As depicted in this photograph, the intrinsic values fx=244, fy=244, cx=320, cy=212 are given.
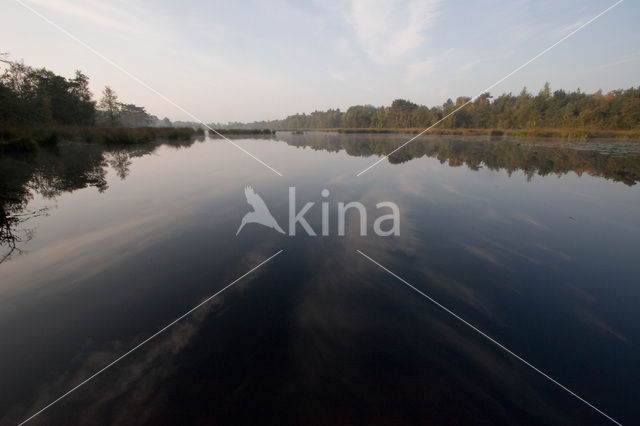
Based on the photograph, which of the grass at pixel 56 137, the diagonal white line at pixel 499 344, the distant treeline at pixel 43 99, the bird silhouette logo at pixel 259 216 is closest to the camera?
→ the diagonal white line at pixel 499 344

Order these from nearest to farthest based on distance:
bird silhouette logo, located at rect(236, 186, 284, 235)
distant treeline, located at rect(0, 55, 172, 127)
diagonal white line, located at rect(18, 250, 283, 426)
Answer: diagonal white line, located at rect(18, 250, 283, 426), bird silhouette logo, located at rect(236, 186, 284, 235), distant treeline, located at rect(0, 55, 172, 127)

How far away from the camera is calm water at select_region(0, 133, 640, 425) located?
2.64 m

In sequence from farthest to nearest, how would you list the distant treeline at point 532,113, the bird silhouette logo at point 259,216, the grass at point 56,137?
the distant treeline at point 532,113, the grass at point 56,137, the bird silhouette logo at point 259,216

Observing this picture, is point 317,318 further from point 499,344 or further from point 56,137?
point 56,137

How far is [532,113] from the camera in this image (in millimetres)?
71125

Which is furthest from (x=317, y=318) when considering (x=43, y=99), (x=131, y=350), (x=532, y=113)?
(x=532, y=113)

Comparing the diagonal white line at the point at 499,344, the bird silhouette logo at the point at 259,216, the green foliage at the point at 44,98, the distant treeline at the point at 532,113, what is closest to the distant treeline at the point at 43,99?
the green foliage at the point at 44,98

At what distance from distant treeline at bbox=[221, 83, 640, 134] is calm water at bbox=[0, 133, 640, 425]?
77.4m

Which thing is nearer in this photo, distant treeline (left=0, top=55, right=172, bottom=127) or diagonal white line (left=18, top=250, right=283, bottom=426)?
diagonal white line (left=18, top=250, right=283, bottom=426)

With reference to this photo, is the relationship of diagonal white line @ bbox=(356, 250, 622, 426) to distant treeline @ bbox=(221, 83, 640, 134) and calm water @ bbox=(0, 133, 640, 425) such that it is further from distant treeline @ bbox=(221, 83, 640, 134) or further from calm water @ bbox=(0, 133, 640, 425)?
distant treeline @ bbox=(221, 83, 640, 134)

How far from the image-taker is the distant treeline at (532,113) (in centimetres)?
5684

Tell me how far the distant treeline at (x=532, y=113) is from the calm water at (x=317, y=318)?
77.4 m

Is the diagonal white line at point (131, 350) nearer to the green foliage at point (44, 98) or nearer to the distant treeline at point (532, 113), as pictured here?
the green foliage at point (44, 98)

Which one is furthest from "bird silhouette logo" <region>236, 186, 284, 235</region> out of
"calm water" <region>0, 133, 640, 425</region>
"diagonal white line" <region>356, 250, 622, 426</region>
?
"diagonal white line" <region>356, 250, 622, 426</region>
